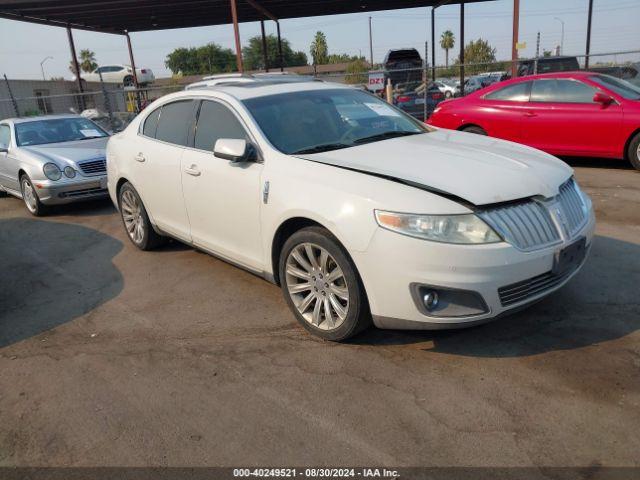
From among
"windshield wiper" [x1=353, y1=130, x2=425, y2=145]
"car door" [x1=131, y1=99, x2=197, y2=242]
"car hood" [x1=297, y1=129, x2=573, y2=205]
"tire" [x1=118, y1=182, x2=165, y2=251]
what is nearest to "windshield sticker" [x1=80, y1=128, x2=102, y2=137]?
"tire" [x1=118, y1=182, x2=165, y2=251]

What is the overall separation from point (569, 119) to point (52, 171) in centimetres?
778

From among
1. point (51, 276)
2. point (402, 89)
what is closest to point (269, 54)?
point (402, 89)

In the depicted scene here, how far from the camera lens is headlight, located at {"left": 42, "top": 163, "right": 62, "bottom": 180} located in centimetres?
750

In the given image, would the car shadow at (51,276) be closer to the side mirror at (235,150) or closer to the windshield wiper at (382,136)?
the side mirror at (235,150)

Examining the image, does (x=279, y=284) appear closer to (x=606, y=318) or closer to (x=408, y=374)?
(x=408, y=374)

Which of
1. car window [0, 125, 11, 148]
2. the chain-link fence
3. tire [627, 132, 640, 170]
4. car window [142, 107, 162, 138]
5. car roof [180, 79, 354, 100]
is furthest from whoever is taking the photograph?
the chain-link fence

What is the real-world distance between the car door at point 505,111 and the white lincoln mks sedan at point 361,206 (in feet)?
14.6

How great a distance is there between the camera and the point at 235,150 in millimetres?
3635

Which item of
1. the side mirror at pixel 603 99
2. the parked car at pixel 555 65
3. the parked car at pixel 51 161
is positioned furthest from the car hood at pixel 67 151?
the parked car at pixel 555 65

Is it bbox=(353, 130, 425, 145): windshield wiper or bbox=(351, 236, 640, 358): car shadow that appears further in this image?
bbox=(353, 130, 425, 145): windshield wiper

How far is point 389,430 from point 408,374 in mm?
510

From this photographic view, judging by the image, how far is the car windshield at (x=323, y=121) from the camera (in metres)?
3.83

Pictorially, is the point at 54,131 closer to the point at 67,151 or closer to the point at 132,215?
the point at 67,151

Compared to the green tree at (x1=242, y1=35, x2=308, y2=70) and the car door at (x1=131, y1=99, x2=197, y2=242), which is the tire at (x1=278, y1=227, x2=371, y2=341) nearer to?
the car door at (x1=131, y1=99, x2=197, y2=242)
